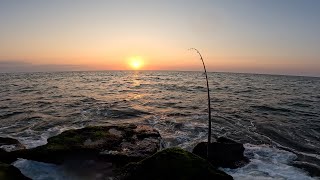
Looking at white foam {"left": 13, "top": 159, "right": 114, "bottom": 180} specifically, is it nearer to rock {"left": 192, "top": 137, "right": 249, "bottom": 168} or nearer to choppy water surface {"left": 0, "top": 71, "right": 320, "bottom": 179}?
rock {"left": 192, "top": 137, "right": 249, "bottom": 168}

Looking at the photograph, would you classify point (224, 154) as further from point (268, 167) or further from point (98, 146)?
point (98, 146)

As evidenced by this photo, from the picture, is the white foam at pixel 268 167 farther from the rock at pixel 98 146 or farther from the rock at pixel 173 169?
the rock at pixel 98 146

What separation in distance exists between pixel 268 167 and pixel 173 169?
5.12 meters

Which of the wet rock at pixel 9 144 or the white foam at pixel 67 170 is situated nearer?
the white foam at pixel 67 170

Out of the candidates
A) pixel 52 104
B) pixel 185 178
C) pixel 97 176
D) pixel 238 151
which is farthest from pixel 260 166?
pixel 52 104

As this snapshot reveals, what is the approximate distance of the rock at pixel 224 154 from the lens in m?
11.4

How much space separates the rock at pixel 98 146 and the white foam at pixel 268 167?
3233 millimetres

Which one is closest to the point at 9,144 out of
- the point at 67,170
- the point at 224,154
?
the point at 67,170

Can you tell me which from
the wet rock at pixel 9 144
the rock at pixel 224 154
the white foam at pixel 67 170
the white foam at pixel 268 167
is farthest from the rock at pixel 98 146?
the white foam at pixel 268 167

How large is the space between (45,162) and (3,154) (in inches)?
58.7

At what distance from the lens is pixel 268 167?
11.7 meters

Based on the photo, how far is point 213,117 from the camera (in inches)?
887

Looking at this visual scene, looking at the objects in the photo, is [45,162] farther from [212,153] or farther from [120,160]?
[212,153]

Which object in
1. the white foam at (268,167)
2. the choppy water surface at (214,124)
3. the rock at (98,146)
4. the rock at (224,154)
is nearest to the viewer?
the rock at (98,146)
